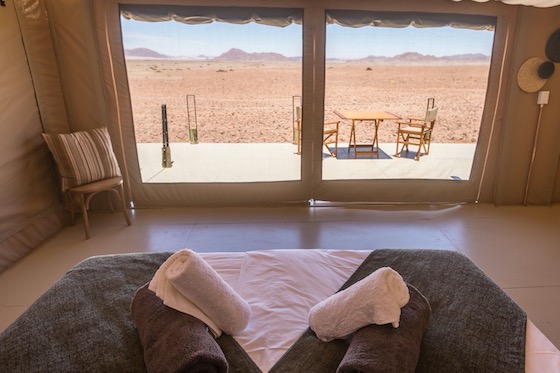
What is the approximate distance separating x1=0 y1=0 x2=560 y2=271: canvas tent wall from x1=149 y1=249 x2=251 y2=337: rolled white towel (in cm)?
240

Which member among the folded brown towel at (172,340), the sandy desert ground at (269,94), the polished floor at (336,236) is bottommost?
the polished floor at (336,236)

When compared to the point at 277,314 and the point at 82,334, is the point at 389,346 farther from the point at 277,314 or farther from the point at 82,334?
the point at 82,334

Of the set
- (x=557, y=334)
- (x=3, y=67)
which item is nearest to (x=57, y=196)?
(x=3, y=67)

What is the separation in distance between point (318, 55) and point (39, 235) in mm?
3267

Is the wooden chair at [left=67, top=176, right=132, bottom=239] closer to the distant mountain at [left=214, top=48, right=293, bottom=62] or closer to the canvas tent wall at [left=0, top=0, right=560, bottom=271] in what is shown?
the canvas tent wall at [left=0, top=0, right=560, bottom=271]

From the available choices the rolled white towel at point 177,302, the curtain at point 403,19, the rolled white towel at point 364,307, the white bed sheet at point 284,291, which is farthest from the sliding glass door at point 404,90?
the rolled white towel at point 177,302

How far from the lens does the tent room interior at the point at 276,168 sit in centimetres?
266

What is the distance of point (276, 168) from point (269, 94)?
840 mm

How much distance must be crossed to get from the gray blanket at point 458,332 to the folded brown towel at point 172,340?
0.80ft

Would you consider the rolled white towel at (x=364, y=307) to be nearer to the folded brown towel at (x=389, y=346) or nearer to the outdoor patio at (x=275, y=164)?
the folded brown towel at (x=389, y=346)

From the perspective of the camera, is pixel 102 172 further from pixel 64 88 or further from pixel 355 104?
pixel 355 104

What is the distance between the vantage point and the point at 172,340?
3.94ft

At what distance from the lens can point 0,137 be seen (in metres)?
2.96

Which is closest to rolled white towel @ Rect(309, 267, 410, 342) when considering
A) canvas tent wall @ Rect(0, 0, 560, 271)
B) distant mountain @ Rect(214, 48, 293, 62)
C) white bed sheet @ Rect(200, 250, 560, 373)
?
white bed sheet @ Rect(200, 250, 560, 373)
